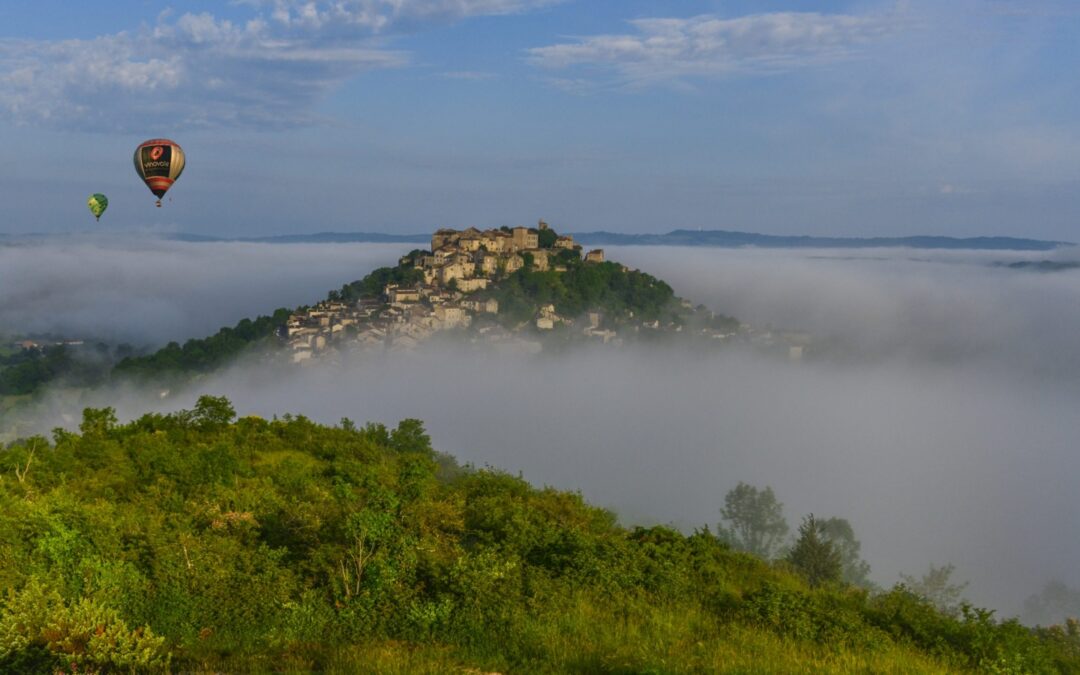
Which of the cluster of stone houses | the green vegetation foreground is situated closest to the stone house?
the cluster of stone houses

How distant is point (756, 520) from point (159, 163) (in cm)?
6399

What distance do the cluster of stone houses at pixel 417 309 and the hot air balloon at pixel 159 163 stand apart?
97065 millimetres

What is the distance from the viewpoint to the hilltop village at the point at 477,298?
5497 inches

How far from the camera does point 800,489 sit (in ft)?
479

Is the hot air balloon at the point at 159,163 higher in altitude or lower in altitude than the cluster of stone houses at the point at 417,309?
higher

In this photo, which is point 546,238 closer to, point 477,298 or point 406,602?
point 477,298

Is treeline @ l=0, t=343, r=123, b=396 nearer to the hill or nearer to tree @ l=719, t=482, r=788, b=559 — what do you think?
the hill

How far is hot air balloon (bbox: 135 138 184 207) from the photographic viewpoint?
39.8 metres

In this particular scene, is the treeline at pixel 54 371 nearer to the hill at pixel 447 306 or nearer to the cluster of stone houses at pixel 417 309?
the hill at pixel 447 306

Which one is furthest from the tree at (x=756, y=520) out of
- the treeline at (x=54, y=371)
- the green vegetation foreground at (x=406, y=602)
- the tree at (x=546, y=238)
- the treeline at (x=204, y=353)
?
the treeline at (x=54, y=371)

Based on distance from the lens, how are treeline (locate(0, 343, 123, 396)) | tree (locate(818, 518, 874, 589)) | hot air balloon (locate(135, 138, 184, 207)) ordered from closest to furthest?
hot air balloon (locate(135, 138, 184, 207)) < tree (locate(818, 518, 874, 589)) < treeline (locate(0, 343, 123, 396))

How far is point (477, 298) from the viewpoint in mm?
141500

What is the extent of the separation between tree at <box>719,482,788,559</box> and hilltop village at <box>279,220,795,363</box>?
2761 inches

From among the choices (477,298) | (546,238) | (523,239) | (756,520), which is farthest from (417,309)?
(756,520)
